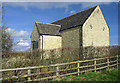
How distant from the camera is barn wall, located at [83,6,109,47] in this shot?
19.6 meters

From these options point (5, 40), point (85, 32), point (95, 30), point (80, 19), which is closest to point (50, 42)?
point (85, 32)

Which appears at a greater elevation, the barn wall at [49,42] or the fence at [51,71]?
the barn wall at [49,42]

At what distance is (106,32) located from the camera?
2288 cm

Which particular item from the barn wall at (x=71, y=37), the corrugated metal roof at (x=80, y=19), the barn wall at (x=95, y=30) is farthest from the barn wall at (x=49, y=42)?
the barn wall at (x=95, y=30)

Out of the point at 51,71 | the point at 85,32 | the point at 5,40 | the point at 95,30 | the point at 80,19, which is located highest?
the point at 80,19

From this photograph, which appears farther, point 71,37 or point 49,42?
point 49,42

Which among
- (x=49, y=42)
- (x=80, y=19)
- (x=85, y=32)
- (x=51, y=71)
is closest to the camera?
(x=51, y=71)

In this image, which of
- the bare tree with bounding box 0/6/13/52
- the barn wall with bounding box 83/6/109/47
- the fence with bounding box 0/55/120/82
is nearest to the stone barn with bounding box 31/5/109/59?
the barn wall with bounding box 83/6/109/47

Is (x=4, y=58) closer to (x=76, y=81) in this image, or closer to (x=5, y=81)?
(x=5, y=81)

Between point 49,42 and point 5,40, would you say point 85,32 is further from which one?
point 5,40

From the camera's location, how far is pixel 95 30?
21.0 metres

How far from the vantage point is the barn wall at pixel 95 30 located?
1962 cm

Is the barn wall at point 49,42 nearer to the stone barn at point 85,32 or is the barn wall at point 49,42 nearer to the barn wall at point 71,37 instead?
the stone barn at point 85,32

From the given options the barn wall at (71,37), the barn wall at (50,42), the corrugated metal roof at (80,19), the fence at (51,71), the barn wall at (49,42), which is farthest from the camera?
the barn wall at (50,42)
